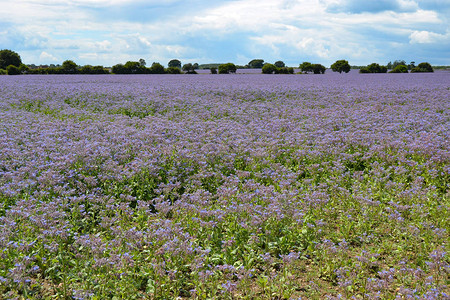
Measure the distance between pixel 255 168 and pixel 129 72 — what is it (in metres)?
51.6

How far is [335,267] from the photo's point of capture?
4844 mm

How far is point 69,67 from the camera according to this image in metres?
55.3

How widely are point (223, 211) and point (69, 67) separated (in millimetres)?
57428

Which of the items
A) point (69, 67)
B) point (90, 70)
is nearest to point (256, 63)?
point (90, 70)

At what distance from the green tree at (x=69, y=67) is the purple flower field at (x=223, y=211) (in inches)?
1894

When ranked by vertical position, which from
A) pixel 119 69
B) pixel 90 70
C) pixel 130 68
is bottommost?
pixel 90 70

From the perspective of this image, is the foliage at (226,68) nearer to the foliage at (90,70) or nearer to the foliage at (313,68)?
the foliage at (313,68)

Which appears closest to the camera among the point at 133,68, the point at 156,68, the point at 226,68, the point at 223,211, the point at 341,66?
the point at 223,211

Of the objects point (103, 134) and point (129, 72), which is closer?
point (103, 134)

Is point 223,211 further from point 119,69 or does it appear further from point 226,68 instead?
point 119,69

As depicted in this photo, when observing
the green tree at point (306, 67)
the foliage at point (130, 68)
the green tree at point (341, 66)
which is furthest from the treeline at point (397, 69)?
the foliage at point (130, 68)

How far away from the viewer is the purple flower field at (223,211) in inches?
175

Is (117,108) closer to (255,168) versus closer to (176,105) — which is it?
(176,105)

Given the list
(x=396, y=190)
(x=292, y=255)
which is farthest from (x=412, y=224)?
(x=292, y=255)
